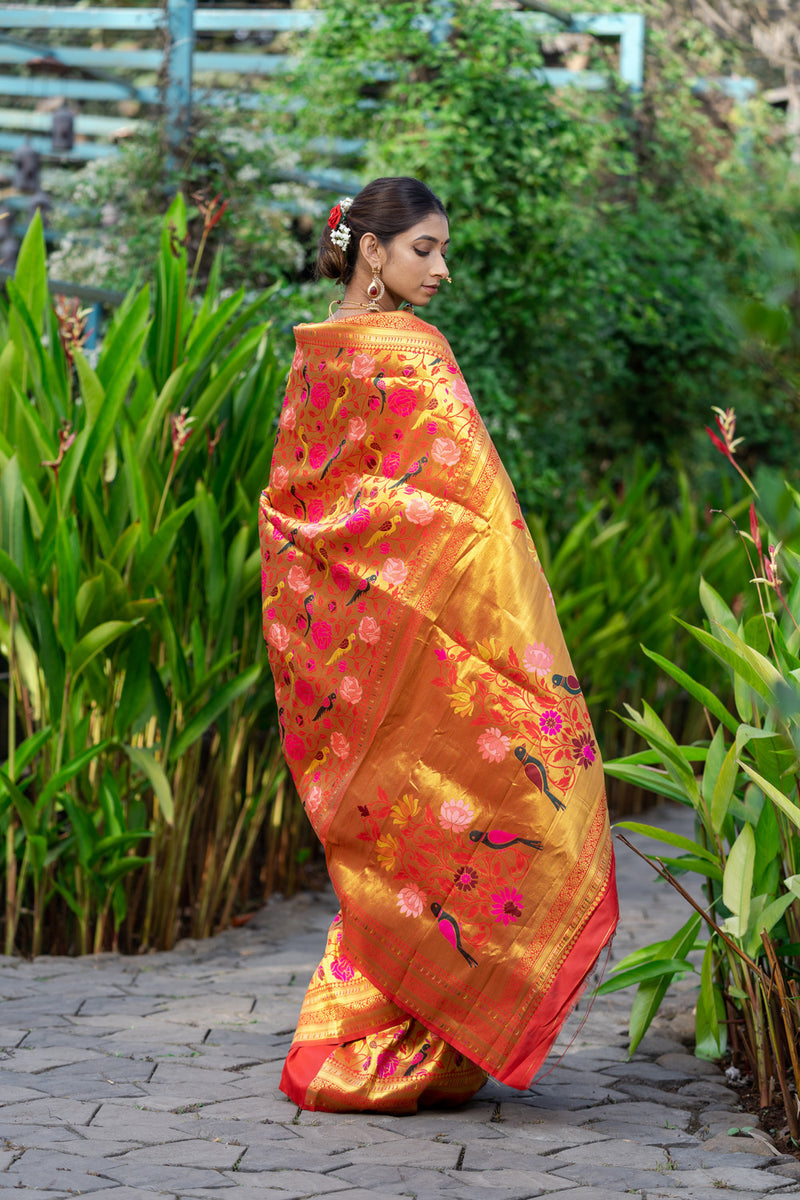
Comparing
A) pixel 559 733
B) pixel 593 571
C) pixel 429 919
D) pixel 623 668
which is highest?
pixel 559 733

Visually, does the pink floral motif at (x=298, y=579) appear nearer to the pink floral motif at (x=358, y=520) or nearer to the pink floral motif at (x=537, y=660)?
the pink floral motif at (x=358, y=520)

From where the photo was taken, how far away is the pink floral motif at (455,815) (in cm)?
210

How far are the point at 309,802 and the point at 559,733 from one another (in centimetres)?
46

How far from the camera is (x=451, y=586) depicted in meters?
2.10

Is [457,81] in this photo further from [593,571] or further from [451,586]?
[451,586]

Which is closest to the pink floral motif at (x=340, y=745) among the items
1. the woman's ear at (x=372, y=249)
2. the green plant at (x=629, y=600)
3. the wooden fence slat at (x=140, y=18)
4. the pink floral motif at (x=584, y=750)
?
the pink floral motif at (x=584, y=750)

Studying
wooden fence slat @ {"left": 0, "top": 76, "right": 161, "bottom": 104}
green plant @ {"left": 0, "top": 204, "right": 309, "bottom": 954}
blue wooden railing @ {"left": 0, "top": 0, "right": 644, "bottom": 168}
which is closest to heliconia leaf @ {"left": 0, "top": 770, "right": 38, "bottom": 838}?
green plant @ {"left": 0, "top": 204, "right": 309, "bottom": 954}

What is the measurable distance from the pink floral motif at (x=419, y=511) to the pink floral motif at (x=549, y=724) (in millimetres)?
368

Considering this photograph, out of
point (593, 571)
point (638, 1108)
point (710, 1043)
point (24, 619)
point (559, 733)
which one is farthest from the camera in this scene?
point (593, 571)

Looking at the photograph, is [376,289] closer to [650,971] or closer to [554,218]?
[650,971]

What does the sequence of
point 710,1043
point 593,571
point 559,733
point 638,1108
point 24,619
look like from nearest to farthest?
point 559,733
point 638,1108
point 710,1043
point 24,619
point 593,571

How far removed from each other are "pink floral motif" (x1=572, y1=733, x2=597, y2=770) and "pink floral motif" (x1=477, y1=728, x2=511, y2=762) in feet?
0.37

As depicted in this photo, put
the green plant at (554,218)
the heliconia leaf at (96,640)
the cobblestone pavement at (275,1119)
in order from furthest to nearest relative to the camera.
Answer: the green plant at (554,218), the heliconia leaf at (96,640), the cobblestone pavement at (275,1119)

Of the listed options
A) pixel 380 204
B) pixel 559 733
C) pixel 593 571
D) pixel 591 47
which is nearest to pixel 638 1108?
pixel 559 733
